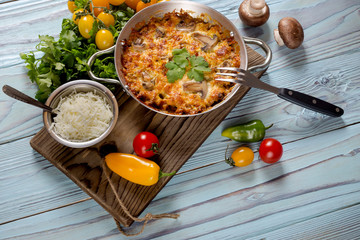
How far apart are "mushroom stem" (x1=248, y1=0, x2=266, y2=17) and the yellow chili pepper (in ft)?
4.91

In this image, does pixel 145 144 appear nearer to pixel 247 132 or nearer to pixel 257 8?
pixel 247 132

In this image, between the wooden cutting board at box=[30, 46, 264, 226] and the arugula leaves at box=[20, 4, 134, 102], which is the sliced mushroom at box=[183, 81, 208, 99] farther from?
the arugula leaves at box=[20, 4, 134, 102]

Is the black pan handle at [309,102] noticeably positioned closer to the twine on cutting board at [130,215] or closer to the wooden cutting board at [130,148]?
the wooden cutting board at [130,148]

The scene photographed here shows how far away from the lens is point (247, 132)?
280 centimetres

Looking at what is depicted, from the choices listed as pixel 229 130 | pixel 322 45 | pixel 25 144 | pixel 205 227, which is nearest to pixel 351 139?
pixel 322 45

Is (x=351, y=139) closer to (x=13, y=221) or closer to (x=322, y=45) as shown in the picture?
(x=322, y=45)

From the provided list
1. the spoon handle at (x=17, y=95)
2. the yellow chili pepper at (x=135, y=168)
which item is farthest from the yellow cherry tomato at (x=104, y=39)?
the yellow chili pepper at (x=135, y=168)

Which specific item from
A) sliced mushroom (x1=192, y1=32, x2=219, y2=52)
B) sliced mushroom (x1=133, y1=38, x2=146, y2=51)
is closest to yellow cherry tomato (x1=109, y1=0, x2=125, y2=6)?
sliced mushroom (x1=133, y1=38, x2=146, y2=51)

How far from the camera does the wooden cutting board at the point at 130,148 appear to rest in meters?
2.62

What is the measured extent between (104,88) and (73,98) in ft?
0.80

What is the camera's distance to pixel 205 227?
2861mm

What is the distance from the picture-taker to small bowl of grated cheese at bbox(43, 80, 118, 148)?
2.45 meters

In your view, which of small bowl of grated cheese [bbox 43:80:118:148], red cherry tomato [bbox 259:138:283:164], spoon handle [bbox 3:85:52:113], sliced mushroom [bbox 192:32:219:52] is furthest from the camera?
red cherry tomato [bbox 259:138:283:164]

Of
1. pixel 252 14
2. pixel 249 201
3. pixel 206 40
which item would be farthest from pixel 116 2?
pixel 249 201
